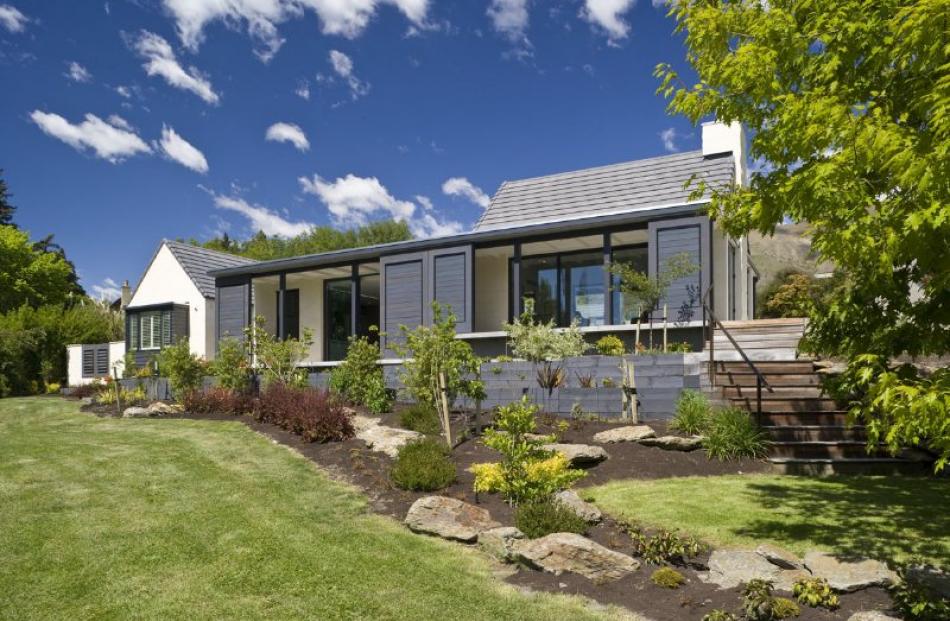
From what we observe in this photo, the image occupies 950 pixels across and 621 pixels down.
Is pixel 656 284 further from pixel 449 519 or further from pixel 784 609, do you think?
pixel 784 609

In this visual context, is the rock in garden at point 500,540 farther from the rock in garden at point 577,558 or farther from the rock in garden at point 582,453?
the rock in garden at point 582,453

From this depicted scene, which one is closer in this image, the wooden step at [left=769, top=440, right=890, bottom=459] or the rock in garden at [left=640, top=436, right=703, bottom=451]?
the wooden step at [left=769, top=440, right=890, bottom=459]

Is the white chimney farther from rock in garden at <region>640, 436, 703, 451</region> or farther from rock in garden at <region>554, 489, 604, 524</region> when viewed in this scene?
rock in garden at <region>554, 489, 604, 524</region>

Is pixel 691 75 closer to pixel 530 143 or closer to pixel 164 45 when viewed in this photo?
pixel 530 143

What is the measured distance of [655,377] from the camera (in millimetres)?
11336

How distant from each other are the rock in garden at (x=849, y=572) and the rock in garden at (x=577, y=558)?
1.40 metres

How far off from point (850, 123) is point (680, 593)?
11.6 ft

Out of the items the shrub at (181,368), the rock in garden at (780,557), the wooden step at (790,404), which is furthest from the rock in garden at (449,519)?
the shrub at (181,368)

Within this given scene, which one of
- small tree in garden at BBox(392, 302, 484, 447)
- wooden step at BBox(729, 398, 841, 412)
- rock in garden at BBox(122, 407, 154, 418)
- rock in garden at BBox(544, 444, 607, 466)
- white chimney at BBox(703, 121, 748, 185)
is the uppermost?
white chimney at BBox(703, 121, 748, 185)

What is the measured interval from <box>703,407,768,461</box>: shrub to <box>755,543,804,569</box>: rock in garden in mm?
3804

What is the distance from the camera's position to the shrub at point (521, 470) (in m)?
7.32

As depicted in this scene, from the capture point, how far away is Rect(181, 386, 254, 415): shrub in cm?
1444

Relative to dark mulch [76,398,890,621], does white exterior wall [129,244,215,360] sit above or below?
above

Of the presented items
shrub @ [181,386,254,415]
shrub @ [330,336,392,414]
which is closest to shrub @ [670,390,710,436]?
shrub @ [330,336,392,414]
